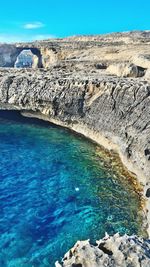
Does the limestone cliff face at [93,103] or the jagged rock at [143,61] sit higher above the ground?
the jagged rock at [143,61]

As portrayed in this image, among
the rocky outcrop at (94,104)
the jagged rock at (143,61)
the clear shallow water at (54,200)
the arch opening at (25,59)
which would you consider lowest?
the arch opening at (25,59)

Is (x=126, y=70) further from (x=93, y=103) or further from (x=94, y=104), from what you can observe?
(x=94, y=104)

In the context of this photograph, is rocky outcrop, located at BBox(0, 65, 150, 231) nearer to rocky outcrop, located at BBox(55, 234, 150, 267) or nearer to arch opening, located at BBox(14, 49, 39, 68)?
rocky outcrop, located at BBox(55, 234, 150, 267)

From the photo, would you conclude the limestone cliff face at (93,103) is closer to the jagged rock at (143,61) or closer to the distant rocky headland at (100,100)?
the distant rocky headland at (100,100)

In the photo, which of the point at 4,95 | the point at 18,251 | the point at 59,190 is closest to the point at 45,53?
the point at 4,95

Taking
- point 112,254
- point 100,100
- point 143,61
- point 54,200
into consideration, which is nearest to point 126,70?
point 143,61

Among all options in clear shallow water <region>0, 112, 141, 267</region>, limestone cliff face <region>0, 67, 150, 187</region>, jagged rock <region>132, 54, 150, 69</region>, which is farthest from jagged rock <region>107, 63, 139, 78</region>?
clear shallow water <region>0, 112, 141, 267</region>

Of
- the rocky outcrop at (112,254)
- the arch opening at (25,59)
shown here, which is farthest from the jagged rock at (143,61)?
the arch opening at (25,59)
